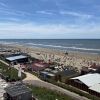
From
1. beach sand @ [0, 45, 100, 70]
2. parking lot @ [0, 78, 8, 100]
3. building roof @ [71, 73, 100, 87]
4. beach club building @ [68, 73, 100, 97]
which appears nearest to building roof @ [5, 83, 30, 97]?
parking lot @ [0, 78, 8, 100]

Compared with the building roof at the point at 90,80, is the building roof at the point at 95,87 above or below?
below

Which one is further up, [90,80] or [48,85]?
[90,80]

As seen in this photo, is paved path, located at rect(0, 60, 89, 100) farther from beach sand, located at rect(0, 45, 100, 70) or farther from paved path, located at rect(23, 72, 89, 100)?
beach sand, located at rect(0, 45, 100, 70)

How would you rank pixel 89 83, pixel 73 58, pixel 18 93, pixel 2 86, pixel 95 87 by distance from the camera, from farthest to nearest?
1. pixel 73 58
2. pixel 2 86
3. pixel 89 83
4. pixel 95 87
5. pixel 18 93

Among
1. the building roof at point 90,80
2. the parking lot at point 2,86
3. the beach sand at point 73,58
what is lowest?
the beach sand at point 73,58

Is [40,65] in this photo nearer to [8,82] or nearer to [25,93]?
[8,82]

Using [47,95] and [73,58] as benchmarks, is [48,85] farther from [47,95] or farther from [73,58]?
[73,58]

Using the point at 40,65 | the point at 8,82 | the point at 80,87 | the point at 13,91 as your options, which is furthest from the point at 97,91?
the point at 40,65

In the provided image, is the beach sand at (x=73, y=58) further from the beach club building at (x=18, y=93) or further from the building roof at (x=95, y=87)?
the beach club building at (x=18, y=93)

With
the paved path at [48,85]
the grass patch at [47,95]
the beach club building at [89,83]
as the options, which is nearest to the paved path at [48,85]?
the paved path at [48,85]

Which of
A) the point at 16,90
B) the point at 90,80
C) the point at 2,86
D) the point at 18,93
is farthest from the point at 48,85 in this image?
the point at 18,93
